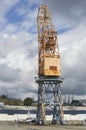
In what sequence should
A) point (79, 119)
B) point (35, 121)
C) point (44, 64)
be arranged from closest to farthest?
point (44, 64) → point (35, 121) → point (79, 119)

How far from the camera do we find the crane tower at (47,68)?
4493 inches

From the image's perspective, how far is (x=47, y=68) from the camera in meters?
114

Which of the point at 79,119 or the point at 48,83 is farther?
the point at 79,119

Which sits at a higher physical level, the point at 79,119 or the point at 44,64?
the point at 44,64

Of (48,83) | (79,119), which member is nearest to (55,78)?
(48,83)

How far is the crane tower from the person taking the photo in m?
114

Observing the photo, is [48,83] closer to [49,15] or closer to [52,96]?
[52,96]

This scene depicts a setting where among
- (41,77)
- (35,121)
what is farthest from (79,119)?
(41,77)

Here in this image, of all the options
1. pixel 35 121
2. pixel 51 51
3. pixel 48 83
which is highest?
pixel 51 51

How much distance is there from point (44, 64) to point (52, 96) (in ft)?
31.9

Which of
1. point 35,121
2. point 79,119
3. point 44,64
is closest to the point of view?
point 44,64

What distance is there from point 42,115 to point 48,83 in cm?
871

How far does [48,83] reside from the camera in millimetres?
117375

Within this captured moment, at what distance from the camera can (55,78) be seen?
4582 inches
